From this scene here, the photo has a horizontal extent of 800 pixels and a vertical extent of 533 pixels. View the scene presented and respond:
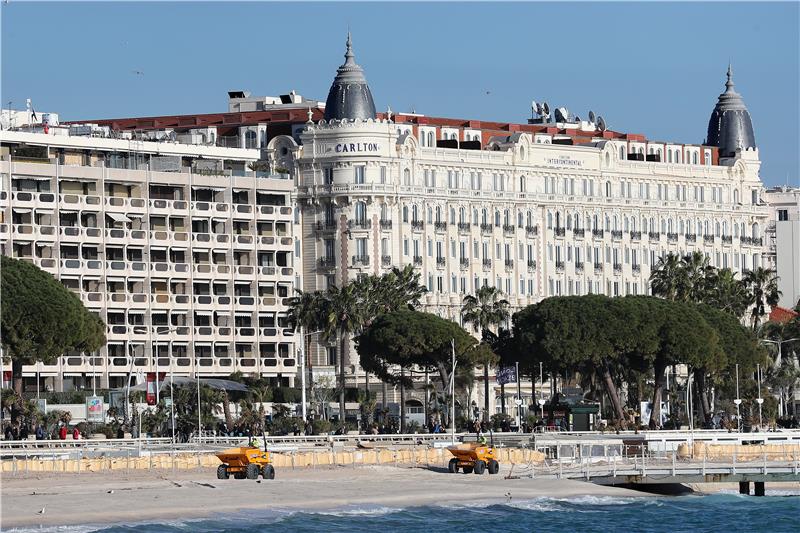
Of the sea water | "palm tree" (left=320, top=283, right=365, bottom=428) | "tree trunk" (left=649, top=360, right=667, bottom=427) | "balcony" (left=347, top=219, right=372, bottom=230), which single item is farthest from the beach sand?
"balcony" (left=347, top=219, right=372, bottom=230)

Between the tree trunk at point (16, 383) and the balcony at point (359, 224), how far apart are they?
3802 cm

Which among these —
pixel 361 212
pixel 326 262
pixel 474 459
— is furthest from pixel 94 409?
pixel 361 212

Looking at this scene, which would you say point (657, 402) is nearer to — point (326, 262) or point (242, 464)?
point (326, 262)

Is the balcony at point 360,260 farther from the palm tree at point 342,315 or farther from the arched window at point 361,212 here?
the palm tree at point 342,315

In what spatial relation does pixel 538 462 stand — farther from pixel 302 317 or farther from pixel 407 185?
pixel 407 185

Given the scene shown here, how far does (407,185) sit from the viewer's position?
190250mm

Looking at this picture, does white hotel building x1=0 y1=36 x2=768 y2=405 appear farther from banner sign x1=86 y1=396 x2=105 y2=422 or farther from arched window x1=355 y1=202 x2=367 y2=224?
banner sign x1=86 y1=396 x2=105 y2=422

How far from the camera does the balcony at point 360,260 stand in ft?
609

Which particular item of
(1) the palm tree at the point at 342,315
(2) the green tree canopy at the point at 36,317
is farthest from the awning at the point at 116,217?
(2) the green tree canopy at the point at 36,317

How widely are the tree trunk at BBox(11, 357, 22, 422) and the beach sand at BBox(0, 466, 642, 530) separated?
3725 cm

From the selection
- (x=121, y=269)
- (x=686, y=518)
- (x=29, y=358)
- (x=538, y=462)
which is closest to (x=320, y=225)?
(x=121, y=269)

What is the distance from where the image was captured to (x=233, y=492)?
297 ft

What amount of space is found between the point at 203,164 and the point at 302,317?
2108 centimetres

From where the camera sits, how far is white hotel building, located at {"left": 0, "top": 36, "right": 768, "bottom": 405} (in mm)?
168625
